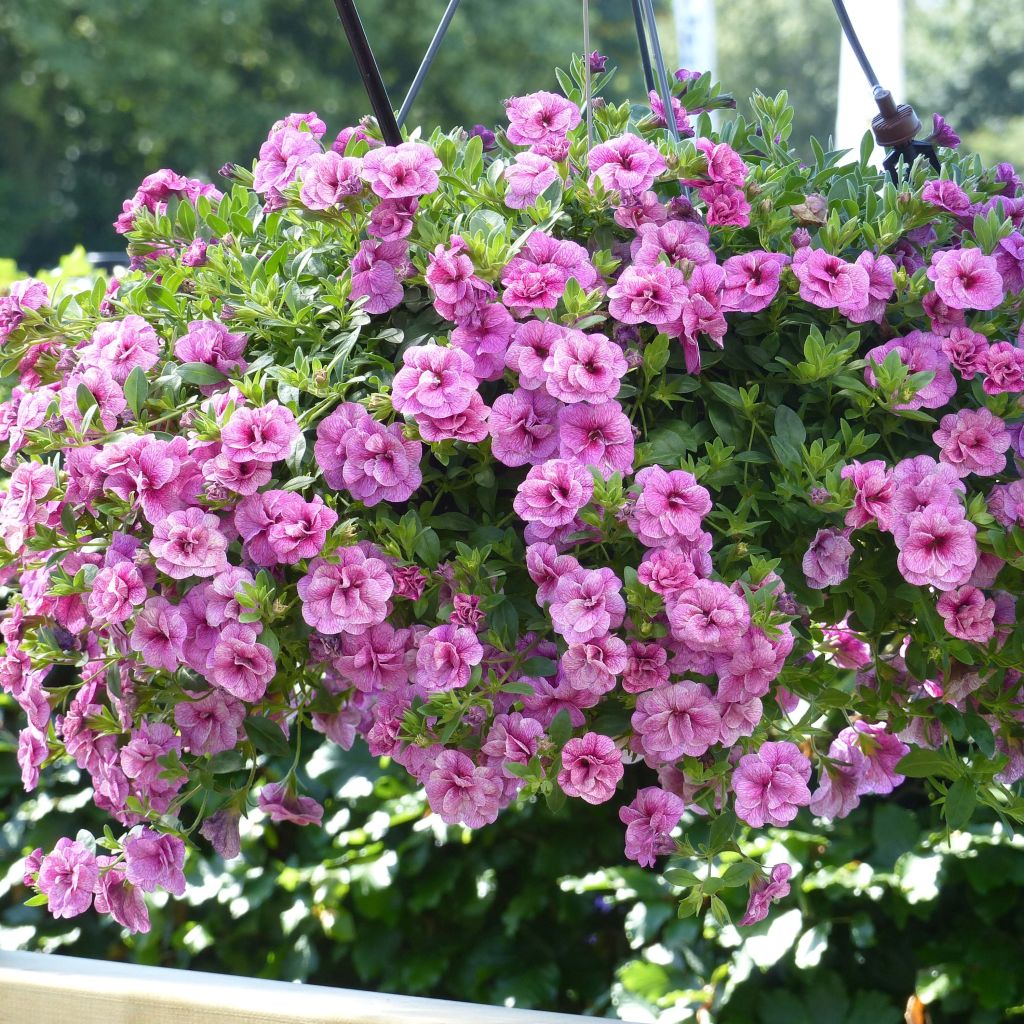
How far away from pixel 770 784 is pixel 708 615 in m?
0.14

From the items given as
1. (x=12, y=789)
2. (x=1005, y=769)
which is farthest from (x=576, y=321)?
(x=12, y=789)

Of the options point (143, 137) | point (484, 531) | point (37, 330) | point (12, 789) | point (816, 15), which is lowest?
point (12, 789)

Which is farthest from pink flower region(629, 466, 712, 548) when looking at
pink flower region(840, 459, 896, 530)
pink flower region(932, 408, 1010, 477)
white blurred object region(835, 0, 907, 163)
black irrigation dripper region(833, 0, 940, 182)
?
white blurred object region(835, 0, 907, 163)

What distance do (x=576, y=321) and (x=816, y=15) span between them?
86.1 ft

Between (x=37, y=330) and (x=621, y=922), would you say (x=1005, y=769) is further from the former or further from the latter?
(x=621, y=922)

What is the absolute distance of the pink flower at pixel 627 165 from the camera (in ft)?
3.03

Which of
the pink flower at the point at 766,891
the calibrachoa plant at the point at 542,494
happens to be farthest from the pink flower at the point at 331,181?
the pink flower at the point at 766,891

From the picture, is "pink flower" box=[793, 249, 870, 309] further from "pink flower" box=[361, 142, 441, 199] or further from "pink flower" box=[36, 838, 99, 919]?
"pink flower" box=[36, 838, 99, 919]

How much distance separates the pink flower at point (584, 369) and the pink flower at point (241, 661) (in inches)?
10.5

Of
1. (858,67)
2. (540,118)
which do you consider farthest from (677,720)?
(858,67)

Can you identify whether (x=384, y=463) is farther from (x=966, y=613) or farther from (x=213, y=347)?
(x=966, y=613)

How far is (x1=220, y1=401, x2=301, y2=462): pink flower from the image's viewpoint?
842mm

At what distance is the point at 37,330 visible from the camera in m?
1.07

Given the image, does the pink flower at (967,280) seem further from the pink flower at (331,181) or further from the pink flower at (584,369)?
the pink flower at (331,181)
